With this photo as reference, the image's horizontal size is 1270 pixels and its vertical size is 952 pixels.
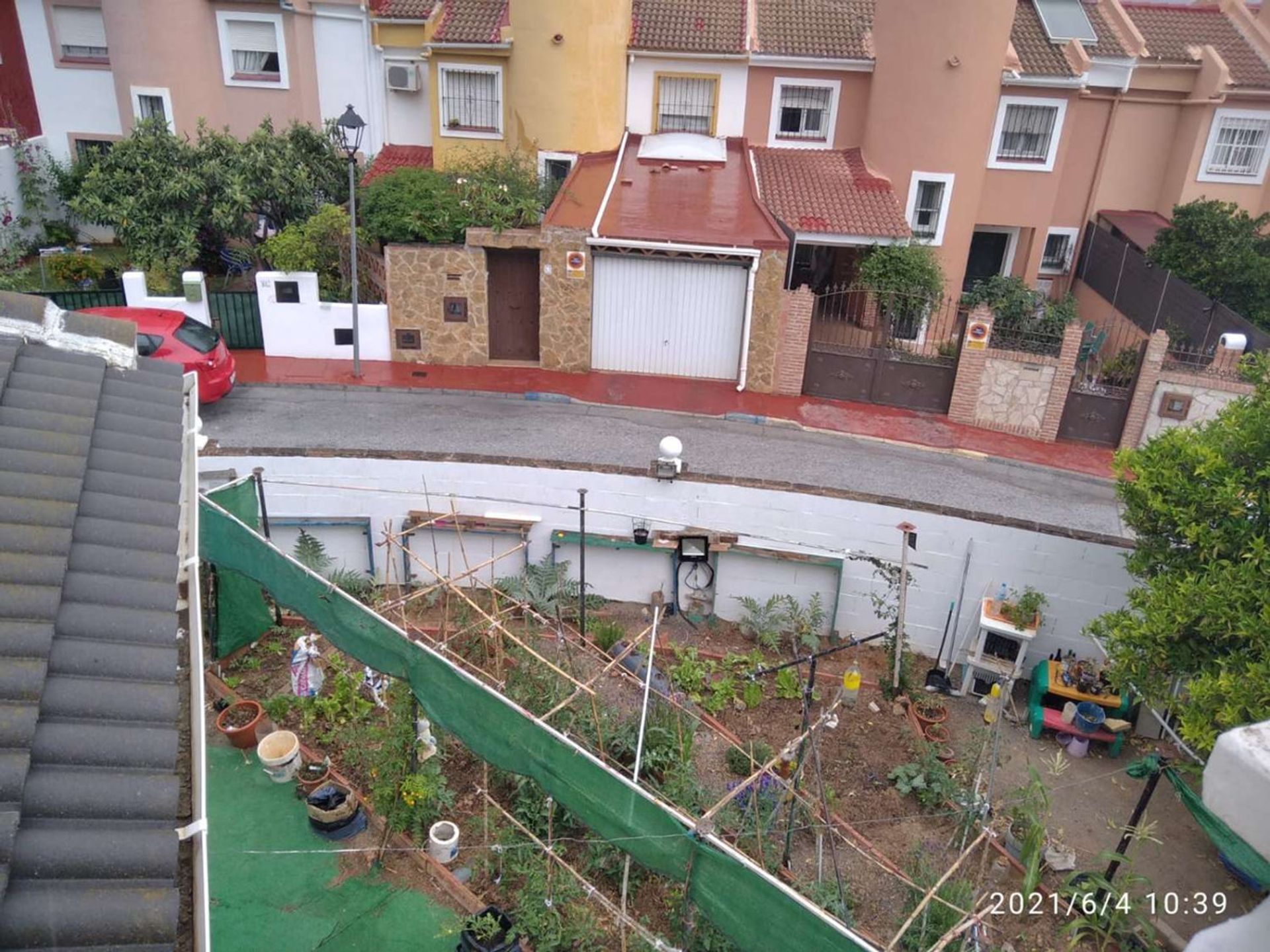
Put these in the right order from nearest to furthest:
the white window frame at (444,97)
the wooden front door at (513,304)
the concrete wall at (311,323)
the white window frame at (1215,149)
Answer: the concrete wall at (311,323), the wooden front door at (513,304), the white window frame at (444,97), the white window frame at (1215,149)

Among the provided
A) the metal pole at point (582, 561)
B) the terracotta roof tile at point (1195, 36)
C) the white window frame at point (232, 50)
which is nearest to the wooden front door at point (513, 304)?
the metal pole at point (582, 561)

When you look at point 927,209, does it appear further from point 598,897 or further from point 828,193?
point 598,897

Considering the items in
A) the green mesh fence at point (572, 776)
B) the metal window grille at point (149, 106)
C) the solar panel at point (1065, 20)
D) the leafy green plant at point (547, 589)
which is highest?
the solar panel at point (1065, 20)

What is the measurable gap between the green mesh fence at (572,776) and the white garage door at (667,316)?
9948mm

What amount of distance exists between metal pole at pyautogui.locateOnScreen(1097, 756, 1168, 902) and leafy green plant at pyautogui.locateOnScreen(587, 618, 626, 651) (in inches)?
234

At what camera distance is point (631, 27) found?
20344mm

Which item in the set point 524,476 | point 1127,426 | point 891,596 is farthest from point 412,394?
point 1127,426

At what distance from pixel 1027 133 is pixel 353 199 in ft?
50.3

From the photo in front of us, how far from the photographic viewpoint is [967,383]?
55.4 ft

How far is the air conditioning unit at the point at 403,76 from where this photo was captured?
2119 centimetres

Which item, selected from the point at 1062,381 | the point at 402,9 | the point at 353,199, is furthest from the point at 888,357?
the point at 402,9

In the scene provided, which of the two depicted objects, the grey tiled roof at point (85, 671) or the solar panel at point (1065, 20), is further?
the solar panel at point (1065, 20)

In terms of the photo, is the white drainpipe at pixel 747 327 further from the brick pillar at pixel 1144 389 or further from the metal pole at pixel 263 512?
the metal pole at pixel 263 512

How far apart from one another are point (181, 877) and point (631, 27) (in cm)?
2029
